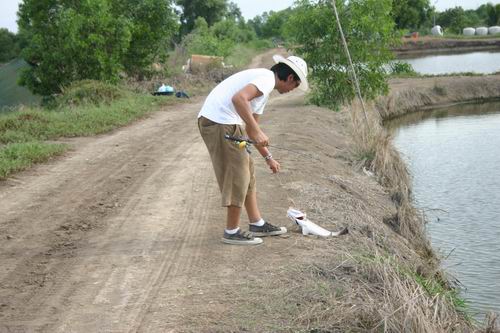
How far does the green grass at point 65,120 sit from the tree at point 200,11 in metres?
42.7

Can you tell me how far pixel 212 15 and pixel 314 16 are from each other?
147 ft

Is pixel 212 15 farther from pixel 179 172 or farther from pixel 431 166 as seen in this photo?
pixel 179 172

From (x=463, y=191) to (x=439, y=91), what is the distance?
691 inches

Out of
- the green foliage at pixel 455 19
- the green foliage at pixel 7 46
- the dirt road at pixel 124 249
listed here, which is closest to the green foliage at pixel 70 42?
the dirt road at pixel 124 249

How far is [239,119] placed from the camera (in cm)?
623

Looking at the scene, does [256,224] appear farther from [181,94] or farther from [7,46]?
[7,46]

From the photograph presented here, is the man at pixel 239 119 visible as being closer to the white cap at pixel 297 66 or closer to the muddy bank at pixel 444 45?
the white cap at pixel 297 66

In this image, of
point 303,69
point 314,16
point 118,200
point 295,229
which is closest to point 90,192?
point 118,200

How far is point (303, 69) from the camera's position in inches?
241

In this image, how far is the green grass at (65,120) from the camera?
10.6 metres

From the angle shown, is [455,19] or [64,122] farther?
[455,19]

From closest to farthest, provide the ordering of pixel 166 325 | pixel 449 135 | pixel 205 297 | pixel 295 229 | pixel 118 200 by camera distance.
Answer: pixel 166 325, pixel 205 297, pixel 295 229, pixel 118 200, pixel 449 135

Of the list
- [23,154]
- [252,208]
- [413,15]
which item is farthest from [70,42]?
[413,15]

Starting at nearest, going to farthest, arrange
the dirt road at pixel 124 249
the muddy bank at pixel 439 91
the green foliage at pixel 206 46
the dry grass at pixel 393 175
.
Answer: the dirt road at pixel 124 249 < the dry grass at pixel 393 175 < the muddy bank at pixel 439 91 < the green foliage at pixel 206 46
